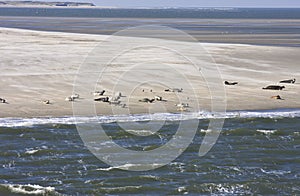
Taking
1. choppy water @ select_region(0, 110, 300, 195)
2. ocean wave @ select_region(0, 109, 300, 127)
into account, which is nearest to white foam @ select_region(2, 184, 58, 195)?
choppy water @ select_region(0, 110, 300, 195)

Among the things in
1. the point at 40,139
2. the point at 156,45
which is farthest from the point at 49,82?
the point at 156,45

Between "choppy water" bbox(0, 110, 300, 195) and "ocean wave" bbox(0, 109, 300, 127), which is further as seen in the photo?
"ocean wave" bbox(0, 109, 300, 127)

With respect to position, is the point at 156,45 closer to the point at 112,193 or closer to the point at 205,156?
the point at 205,156

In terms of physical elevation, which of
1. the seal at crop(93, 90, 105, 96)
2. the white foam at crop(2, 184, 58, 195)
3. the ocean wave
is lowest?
the white foam at crop(2, 184, 58, 195)

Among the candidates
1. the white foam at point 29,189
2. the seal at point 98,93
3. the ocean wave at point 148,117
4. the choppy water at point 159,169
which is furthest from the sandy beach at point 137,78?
the white foam at point 29,189

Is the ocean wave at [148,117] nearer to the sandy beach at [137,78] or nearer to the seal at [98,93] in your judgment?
the sandy beach at [137,78]

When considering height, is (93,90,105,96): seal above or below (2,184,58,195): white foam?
above

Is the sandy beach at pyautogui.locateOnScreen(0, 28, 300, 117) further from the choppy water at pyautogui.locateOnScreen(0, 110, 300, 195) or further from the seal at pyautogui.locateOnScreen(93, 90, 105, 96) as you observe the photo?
the choppy water at pyautogui.locateOnScreen(0, 110, 300, 195)
